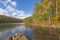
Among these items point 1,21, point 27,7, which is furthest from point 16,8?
point 1,21

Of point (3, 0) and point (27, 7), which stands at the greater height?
point (3, 0)

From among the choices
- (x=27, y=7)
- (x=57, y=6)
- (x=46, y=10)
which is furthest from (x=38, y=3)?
(x=57, y=6)

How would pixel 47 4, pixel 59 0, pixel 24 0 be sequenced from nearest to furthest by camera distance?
pixel 59 0 < pixel 47 4 < pixel 24 0

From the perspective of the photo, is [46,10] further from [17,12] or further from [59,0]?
[17,12]

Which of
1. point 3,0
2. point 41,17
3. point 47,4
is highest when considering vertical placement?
point 3,0

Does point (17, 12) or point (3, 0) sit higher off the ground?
point (3, 0)

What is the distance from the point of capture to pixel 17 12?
25859 mm

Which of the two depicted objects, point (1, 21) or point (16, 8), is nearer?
point (16, 8)

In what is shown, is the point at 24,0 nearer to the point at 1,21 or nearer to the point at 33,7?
the point at 33,7

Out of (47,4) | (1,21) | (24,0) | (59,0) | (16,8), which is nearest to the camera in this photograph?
(59,0)

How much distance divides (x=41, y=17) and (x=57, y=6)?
5157 mm

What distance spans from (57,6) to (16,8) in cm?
922

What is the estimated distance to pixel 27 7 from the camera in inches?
931

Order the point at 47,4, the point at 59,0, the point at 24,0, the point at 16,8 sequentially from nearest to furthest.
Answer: the point at 59,0, the point at 47,4, the point at 24,0, the point at 16,8
